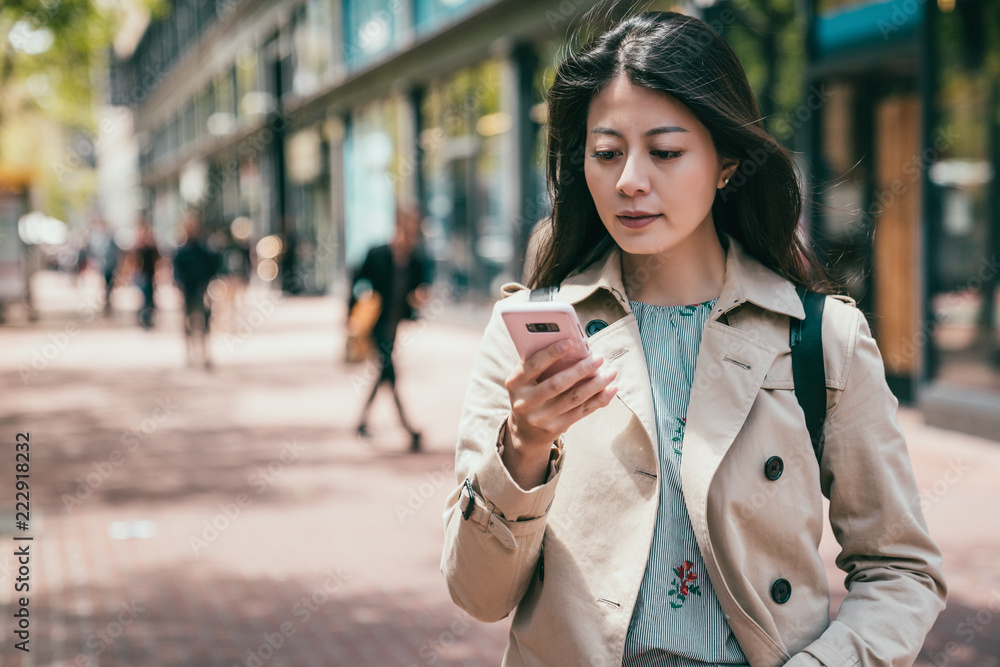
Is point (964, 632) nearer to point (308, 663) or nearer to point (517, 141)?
point (308, 663)

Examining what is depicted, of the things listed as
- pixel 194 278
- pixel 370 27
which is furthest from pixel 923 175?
pixel 370 27

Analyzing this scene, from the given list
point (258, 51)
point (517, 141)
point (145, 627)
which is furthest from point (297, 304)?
point (145, 627)

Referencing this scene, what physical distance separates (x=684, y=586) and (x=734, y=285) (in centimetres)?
52

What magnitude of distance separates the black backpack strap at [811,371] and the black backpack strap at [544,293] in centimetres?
43

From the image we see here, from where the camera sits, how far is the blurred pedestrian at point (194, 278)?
46.1ft

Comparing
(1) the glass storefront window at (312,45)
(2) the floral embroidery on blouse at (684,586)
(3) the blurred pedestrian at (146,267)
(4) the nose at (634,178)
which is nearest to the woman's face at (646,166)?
(4) the nose at (634,178)

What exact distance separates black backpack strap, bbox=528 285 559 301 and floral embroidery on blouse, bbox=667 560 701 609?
0.53m

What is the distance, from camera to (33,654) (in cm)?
428

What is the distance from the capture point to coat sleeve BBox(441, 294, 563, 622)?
152 cm

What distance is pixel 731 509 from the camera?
155 centimetres

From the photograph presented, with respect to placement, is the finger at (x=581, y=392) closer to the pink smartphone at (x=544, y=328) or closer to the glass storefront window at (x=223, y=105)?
the pink smartphone at (x=544, y=328)

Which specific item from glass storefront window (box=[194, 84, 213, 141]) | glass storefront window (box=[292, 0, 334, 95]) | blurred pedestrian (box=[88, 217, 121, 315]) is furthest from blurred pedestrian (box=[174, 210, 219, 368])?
glass storefront window (box=[194, 84, 213, 141])

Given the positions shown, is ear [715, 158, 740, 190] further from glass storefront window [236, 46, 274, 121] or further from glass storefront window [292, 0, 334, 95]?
glass storefront window [236, 46, 274, 121]

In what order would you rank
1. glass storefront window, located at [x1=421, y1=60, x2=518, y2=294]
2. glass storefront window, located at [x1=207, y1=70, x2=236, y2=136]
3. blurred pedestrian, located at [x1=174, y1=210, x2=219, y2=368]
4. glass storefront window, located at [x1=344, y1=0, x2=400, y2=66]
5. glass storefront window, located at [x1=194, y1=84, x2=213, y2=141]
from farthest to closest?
glass storefront window, located at [x1=194, y1=84, x2=213, y2=141] < glass storefront window, located at [x1=207, y1=70, x2=236, y2=136] < glass storefront window, located at [x1=344, y1=0, x2=400, y2=66] < glass storefront window, located at [x1=421, y1=60, x2=518, y2=294] < blurred pedestrian, located at [x1=174, y1=210, x2=219, y2=368]
